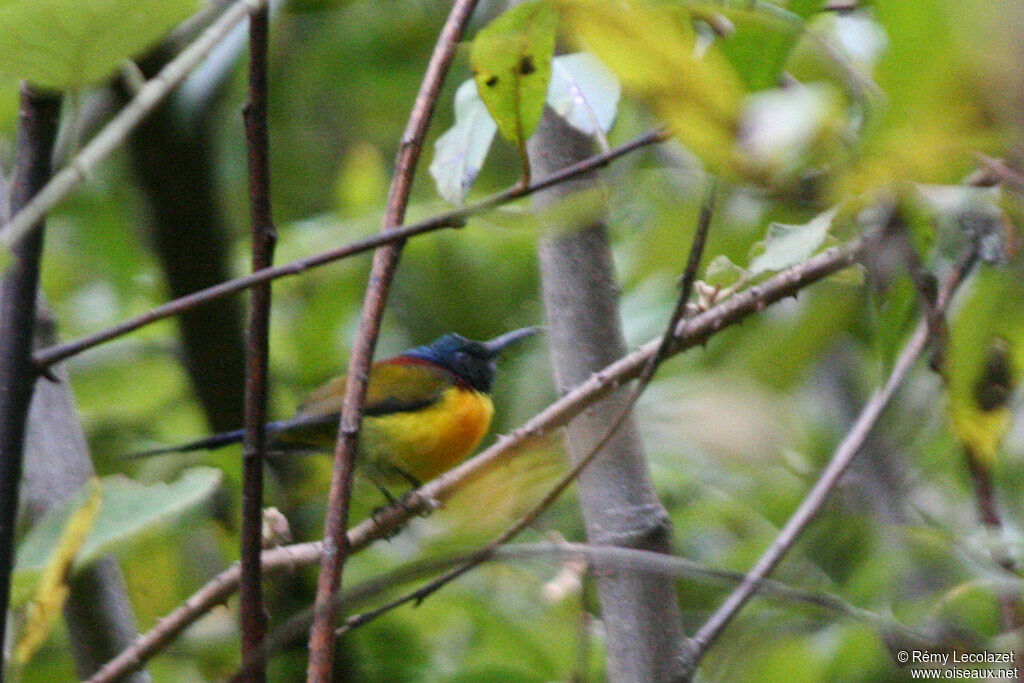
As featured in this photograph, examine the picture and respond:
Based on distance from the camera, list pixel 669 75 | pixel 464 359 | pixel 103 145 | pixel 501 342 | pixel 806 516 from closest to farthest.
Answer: pixel 669 75 → pixel 103 145 → pixel 806 516 → pixel 501 342 → pixel 464 359

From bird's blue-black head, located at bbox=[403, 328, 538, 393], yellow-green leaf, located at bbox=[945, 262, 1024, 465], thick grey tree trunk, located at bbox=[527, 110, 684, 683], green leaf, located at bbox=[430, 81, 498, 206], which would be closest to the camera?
yellow-green leaf, located at bbox=[945, 262, 1024, 465]

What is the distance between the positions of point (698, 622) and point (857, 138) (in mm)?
1372

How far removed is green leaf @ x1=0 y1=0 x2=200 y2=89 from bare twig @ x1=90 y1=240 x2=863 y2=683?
0.45 meters

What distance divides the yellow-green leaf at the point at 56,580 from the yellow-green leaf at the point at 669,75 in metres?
0.48

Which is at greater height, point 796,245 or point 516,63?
point 516,63

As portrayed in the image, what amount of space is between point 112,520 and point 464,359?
2.03m

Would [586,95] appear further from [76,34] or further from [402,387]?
[402,387]

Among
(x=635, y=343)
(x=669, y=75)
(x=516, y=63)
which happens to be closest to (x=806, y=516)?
(x=516, y=63)

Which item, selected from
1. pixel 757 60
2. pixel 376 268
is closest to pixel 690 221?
pixel 376 268

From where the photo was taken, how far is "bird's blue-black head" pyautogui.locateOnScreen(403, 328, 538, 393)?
2.79 meters

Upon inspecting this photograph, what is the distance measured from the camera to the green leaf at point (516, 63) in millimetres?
569

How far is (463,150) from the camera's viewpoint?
2.91 ft

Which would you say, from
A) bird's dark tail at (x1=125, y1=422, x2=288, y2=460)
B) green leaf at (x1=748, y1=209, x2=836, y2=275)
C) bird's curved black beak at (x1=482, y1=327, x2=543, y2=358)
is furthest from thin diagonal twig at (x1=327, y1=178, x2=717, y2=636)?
bird's curved black beak at (x1=482, y1=327, x2=543, y2=358)

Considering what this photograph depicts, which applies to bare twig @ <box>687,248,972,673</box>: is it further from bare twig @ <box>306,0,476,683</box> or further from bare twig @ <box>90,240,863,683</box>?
bare twig @ <box>306,0,476,683</box>
